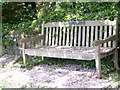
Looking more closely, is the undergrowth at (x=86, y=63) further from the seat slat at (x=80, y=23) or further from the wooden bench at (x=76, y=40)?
the seat slat at (x=80, y=23)

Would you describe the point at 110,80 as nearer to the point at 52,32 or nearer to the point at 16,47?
the point at 52,32

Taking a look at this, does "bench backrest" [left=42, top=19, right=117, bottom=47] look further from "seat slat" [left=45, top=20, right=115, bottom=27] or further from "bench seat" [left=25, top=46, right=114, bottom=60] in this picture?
"bench seat" [left=25, top=46, right=114, bottom=60]

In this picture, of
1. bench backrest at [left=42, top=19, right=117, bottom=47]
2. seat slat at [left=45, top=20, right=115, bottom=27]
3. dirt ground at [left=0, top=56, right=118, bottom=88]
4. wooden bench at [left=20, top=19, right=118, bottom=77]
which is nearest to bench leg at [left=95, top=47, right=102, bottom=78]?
wooden bench at [left=20, top=19, right=118, bottom=77]

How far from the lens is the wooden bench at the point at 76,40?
582 cm

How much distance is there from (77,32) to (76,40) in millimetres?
186

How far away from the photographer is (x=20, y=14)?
9.12 metres

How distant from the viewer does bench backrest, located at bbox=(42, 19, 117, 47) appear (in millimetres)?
6266

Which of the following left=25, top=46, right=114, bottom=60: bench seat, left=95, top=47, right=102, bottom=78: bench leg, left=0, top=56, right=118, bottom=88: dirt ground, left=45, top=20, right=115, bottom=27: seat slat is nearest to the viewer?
left=0, top=56, right=118, bottom=88: dirt ground

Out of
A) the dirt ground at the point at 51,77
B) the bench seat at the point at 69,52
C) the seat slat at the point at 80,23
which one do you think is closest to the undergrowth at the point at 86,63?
the dirt ground at the point at 51,77

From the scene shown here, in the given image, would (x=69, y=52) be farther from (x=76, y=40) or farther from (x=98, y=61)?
(x=76, y=40)

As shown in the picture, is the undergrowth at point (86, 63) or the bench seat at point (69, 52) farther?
the undergrowth at point (86, 63)

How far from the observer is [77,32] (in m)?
6.70

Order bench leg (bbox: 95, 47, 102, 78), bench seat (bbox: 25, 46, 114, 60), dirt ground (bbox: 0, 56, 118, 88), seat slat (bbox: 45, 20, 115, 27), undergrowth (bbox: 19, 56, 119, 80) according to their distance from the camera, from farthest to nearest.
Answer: seat slat (bbox: 45, 20, 115, 27), undergrowth (bbox: 19, 56, 119, 80), bench seat (bbox: 25, 46, 114, 60), bench leg (bbox: 95, 47, 102, 78), dirt ground (bbox: 0, 56, 118, 88)

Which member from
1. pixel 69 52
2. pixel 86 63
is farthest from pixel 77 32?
pixel 69 52
